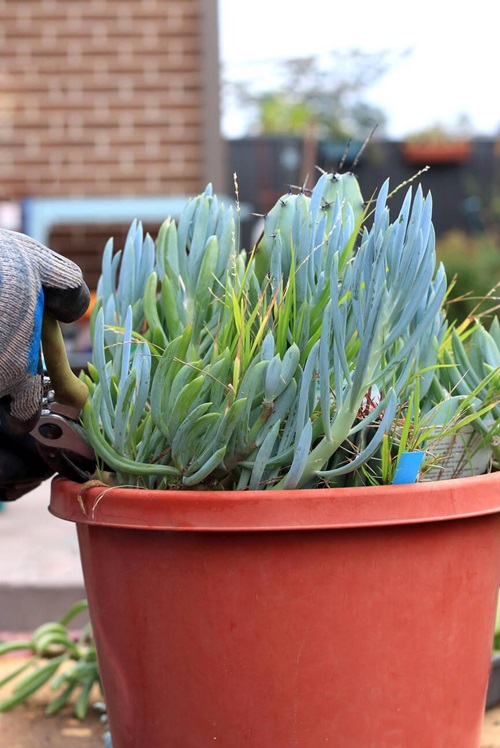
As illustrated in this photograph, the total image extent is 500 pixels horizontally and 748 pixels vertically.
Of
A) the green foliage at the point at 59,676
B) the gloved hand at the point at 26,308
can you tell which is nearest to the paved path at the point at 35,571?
the green foliage at the point at 59,676

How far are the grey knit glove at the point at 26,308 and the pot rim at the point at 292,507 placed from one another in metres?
0.13

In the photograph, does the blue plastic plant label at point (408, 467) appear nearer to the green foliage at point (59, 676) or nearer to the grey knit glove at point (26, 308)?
the grey knit glove at point (26, 308)

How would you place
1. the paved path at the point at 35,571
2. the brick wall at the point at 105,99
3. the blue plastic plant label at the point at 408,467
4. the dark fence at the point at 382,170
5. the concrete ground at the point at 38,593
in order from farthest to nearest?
the dark fence at the point at 382,170, the brick wall at the point at 105,99, the paved path at the point at 35,571, the concrete ground at the point at 38,593, the blue plastic plant label at the point at 408,467

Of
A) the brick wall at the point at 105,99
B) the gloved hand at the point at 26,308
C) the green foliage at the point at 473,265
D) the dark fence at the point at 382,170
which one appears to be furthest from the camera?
the dark fence at the point at 382,170

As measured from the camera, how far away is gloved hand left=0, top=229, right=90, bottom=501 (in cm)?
84

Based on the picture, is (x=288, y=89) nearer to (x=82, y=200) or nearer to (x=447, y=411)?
(x=82, y=200)

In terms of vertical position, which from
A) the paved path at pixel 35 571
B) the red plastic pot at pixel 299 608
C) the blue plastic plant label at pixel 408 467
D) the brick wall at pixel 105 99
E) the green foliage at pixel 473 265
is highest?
the brick wall at pixel 105 99

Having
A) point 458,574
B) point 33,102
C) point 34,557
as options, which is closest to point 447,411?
point 458,574

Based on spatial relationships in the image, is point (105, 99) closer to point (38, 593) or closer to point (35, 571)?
A: point (35, 571)

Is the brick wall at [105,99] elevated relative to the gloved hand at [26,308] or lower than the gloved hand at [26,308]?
elevated

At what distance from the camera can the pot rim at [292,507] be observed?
0.90 metres

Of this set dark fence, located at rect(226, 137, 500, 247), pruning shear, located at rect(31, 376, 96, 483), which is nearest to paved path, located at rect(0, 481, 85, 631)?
pruning shear, located at rect(31, 376, 96, 483)

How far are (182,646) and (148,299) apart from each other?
0.42 metres

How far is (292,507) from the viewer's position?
89cm
